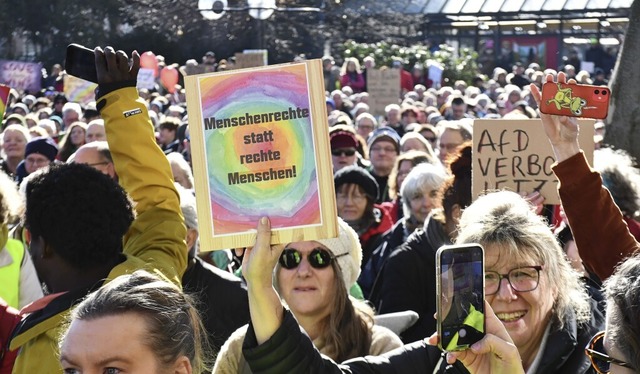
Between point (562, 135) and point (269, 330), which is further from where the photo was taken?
point (562, 135)

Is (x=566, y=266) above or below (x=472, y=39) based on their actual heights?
above

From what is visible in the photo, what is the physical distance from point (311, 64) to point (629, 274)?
1.00 m

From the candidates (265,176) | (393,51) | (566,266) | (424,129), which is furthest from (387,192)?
(393,51)

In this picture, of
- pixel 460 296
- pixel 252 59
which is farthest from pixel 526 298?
pixel 252 59

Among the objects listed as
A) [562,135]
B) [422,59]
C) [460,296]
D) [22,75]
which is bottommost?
[422,59]

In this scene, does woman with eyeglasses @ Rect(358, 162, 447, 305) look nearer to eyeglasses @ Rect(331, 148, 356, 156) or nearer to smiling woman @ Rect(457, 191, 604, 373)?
eyeglasses @ Rect(331, 148, 356, 156)

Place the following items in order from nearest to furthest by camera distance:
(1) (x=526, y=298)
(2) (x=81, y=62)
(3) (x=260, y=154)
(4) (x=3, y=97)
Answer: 1. (3) (x=260, y=154)
2. (1) (x=526, y=298)
3. (2) (x=81, y=62)
4. (4) (x=3, y=97)

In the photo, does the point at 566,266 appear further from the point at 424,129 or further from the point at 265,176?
the point at 424,129

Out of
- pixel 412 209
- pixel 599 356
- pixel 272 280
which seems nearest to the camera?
pixel 599 356

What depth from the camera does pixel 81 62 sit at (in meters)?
4.48

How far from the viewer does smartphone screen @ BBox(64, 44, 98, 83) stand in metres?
4.46

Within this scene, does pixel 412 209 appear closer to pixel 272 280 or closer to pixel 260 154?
A: pixel 272 280

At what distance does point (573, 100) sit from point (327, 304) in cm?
121

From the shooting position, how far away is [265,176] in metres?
3.37
